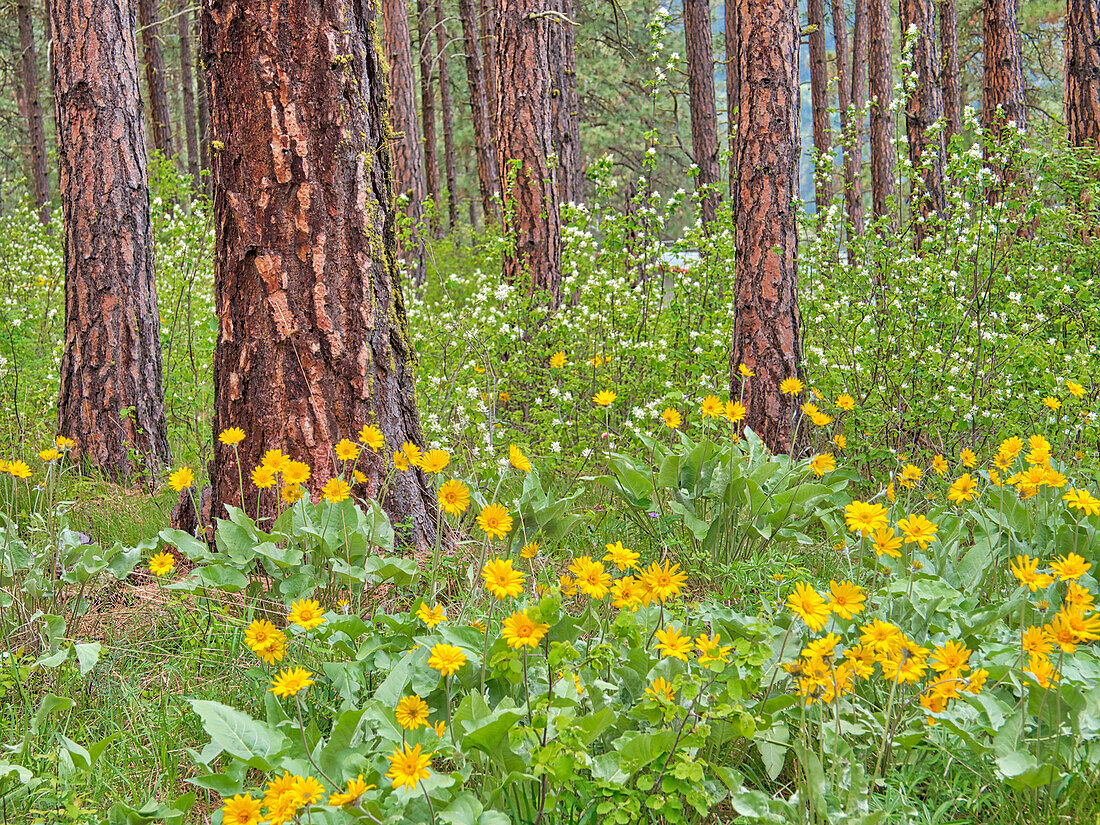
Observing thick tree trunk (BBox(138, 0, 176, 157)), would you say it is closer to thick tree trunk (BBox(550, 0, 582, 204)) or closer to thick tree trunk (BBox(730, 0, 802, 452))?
thick tree trunk (BBox(550, 0, 582, 204))

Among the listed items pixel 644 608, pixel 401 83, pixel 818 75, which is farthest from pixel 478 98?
pixel 644 608

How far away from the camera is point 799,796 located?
1.66m

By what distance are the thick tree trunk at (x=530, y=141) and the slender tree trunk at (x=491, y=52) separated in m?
0.11

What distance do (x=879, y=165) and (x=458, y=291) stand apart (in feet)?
24.4

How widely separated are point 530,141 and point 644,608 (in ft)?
17.6

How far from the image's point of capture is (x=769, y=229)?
471 centimetres

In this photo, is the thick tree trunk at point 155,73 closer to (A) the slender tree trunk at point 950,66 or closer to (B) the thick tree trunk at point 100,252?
(B) the thick tree trunk at point 100,252

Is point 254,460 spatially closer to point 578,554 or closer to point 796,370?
point 578,554

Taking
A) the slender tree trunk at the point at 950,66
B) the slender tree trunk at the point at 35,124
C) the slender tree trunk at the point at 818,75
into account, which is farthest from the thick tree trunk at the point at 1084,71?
the slender tree trunk at the point at 35,124

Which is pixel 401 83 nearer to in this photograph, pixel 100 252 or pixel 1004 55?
pixel 1004 55

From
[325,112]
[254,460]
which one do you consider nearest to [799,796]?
[254,460]

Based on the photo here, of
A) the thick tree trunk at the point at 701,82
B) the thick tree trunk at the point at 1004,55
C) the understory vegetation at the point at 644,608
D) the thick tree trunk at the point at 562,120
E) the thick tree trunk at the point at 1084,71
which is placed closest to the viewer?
the understory vegetation at the point at 644,608

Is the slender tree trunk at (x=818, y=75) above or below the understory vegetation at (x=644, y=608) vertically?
above

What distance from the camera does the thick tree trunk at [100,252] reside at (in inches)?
194
